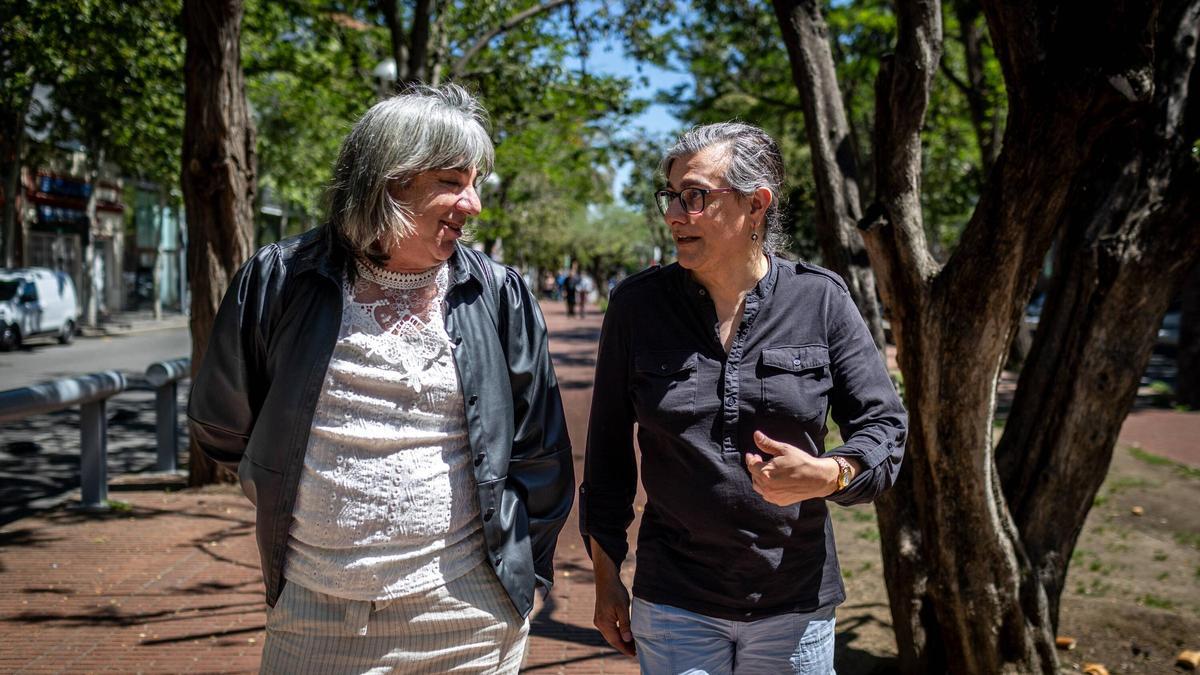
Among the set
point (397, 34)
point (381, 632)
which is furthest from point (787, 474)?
point (397, 34)

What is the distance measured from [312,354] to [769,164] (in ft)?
3.69

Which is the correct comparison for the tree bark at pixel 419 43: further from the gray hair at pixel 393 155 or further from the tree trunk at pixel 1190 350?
the tree trunk at pixel 1190 350

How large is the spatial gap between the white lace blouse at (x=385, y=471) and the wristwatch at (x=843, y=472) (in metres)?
0.79

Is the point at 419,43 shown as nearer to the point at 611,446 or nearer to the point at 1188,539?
the point at 1188,539

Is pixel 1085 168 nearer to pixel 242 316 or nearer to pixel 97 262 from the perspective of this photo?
pixel 242 316

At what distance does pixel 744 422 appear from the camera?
2.21 meters

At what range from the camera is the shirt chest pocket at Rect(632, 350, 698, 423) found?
2.25 meters

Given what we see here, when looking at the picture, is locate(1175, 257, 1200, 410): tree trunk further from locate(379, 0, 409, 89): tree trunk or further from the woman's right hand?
the woman's right hand

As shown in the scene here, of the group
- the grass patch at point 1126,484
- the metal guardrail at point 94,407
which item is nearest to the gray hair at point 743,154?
the metal guardrail at point 94,407

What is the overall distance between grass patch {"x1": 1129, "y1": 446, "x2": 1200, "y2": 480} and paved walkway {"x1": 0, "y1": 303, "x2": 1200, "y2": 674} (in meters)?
5.88

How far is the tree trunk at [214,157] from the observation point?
22.3 ft

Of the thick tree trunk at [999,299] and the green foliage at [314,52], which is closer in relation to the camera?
the thick tree trunk at [999,299]

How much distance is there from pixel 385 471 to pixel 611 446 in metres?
0.58

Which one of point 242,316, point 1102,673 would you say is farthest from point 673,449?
point 1102,673
